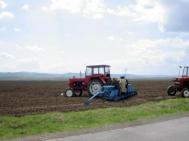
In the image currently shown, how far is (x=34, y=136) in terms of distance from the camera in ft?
36.8

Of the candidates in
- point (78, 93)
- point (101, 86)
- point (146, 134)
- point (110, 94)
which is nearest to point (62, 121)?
point (146, 134)

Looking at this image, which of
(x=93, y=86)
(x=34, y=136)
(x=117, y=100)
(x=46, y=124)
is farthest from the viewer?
(x=93, y=86)

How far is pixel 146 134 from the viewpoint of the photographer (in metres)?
11.2

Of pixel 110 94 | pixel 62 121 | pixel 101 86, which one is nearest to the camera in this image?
pixel 62 121

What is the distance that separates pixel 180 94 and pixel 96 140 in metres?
20.8

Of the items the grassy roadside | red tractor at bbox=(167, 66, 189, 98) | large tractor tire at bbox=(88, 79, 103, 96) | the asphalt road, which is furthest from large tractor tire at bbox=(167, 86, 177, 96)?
the asphalt road

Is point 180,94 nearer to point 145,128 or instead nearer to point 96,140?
point 145,128

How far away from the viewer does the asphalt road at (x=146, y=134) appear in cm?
1046

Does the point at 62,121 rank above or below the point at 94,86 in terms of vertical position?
below

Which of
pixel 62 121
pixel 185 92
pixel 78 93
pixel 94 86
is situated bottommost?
pixel 62 121

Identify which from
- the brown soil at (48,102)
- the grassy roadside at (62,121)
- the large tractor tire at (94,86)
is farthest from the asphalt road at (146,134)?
the large tractor tire at (94,86)

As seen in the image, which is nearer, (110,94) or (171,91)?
(110,94)

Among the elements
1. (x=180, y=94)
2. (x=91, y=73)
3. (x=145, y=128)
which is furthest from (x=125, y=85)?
(x=145, y=128)

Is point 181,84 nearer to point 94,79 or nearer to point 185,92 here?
point 185,92
